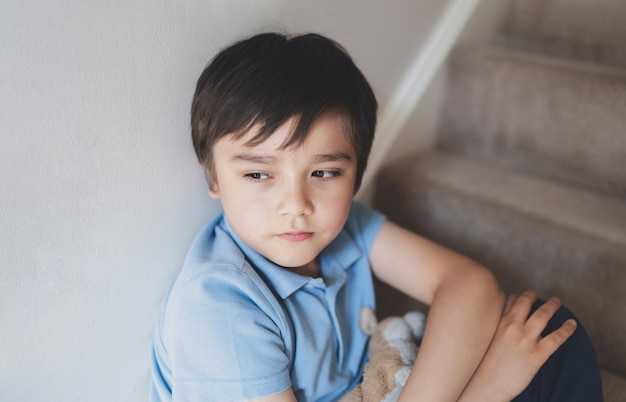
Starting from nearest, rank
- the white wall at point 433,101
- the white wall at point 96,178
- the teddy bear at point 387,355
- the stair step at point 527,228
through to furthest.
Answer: the white wall at point 96,178, the teddy bear at point 387,355, the stair step at point 527,228, the white wall at point 433,101

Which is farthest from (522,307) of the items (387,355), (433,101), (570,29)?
(570,29)

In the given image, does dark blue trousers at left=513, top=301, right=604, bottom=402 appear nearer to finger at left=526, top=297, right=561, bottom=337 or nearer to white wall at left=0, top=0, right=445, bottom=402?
finger at left=526, top=297, right=561, bottom=337

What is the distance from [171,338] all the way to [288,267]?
0.72ft

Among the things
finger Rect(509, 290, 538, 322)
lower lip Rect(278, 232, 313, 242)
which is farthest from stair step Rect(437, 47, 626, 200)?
lower lip Rect(278, 232, 313, 242)

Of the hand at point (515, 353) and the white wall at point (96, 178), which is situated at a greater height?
the white wall at point (96, 178)

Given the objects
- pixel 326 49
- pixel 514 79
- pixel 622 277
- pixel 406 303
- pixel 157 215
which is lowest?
pixel 406 303

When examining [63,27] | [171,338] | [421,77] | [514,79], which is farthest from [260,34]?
[514,79]

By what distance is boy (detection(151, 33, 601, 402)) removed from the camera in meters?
0.78

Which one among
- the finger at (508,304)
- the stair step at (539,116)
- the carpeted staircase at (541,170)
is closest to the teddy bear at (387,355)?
the finger at (508,304)

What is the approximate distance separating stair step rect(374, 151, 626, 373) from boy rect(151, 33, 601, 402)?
22cm

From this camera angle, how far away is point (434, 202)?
1271mm

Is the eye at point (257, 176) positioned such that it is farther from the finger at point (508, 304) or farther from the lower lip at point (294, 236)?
the finger at point (508, 304)

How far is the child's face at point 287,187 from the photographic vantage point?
Result: 0.79m

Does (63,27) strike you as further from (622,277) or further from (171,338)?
(622,277)
